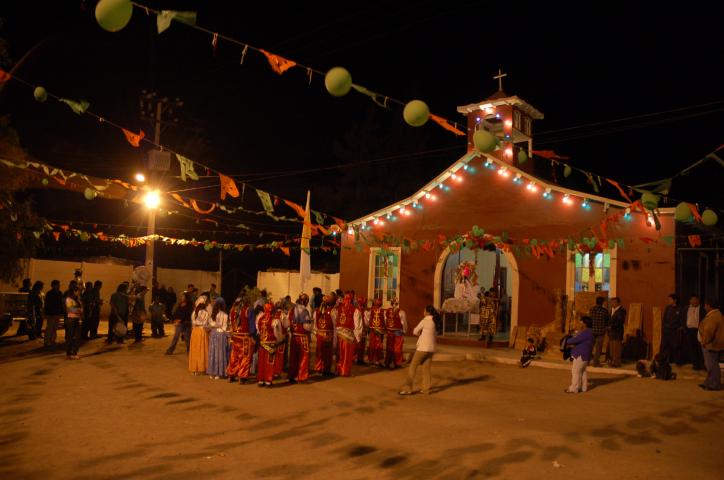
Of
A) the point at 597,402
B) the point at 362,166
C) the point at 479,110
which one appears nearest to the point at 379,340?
the point at 597,402

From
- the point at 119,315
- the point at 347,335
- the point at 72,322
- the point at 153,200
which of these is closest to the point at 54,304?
the point at 72,322

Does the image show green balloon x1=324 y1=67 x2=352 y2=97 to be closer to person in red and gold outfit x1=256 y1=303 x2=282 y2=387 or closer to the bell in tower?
person in red and gold outfit x1=256 y1=303 x2=282 y2=387

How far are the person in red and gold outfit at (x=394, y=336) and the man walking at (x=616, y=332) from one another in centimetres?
475

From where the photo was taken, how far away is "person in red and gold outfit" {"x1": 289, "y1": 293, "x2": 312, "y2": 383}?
11078 mm

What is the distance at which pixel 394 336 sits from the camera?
1351cm

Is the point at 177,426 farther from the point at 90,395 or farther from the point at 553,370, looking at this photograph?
the point at 553,370

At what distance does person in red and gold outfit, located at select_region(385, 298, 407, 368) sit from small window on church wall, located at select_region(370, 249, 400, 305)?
5922 millimetres

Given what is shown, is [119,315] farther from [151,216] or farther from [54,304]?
[151,216]

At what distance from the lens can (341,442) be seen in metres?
7.06

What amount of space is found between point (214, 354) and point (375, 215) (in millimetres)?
9704

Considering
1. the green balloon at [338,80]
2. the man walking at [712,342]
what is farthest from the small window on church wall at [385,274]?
the green balloon at [338,80]

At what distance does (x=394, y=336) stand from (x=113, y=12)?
9676mm

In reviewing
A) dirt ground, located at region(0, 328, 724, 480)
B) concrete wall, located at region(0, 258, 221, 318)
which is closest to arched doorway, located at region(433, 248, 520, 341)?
dirt ground, located at region(0, 328, 724, 480)

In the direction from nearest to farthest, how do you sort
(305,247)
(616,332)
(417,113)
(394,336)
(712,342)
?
(417,113), (712,342), (394,336), (616,332), (305,247)
